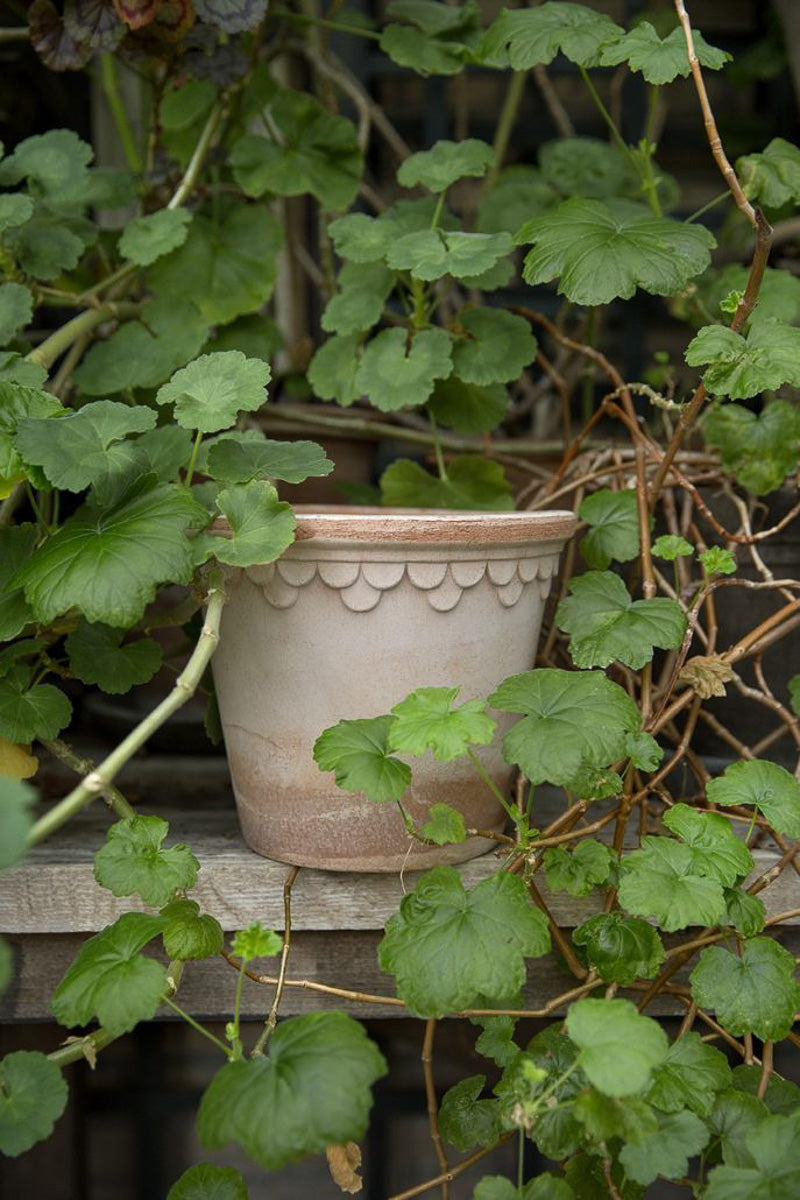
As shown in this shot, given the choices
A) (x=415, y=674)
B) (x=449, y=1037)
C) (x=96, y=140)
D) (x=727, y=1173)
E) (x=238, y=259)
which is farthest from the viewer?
(x=96, y=140)

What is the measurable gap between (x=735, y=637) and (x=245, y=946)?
2.71 ft

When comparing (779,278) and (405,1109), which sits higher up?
(779,278)

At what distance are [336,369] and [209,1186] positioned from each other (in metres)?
0.90

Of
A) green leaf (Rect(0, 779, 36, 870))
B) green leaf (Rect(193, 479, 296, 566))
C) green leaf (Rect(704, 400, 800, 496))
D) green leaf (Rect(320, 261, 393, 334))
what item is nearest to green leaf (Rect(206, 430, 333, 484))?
green leaf (Rect(193, 479, 296, 566))

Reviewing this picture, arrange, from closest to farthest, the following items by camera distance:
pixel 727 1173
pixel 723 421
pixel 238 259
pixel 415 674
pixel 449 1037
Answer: pixel 727 1173
pixel 415 674
pixel 723 421
pixel 238 259
pixel 449 1037

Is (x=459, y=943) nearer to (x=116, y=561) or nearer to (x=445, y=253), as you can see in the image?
(x=116, y=561)

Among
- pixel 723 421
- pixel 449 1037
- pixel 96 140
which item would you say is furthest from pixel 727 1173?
pixel 96 140

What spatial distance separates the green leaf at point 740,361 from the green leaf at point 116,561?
466 millimetres

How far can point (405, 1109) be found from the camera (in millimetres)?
1587

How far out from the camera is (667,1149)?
875mm

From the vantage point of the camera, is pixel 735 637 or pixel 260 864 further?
pixel 735 637

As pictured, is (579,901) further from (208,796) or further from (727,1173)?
(208,796)

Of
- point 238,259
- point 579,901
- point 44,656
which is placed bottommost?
point 579,901

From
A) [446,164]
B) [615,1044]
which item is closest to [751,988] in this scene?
[615,1044]
